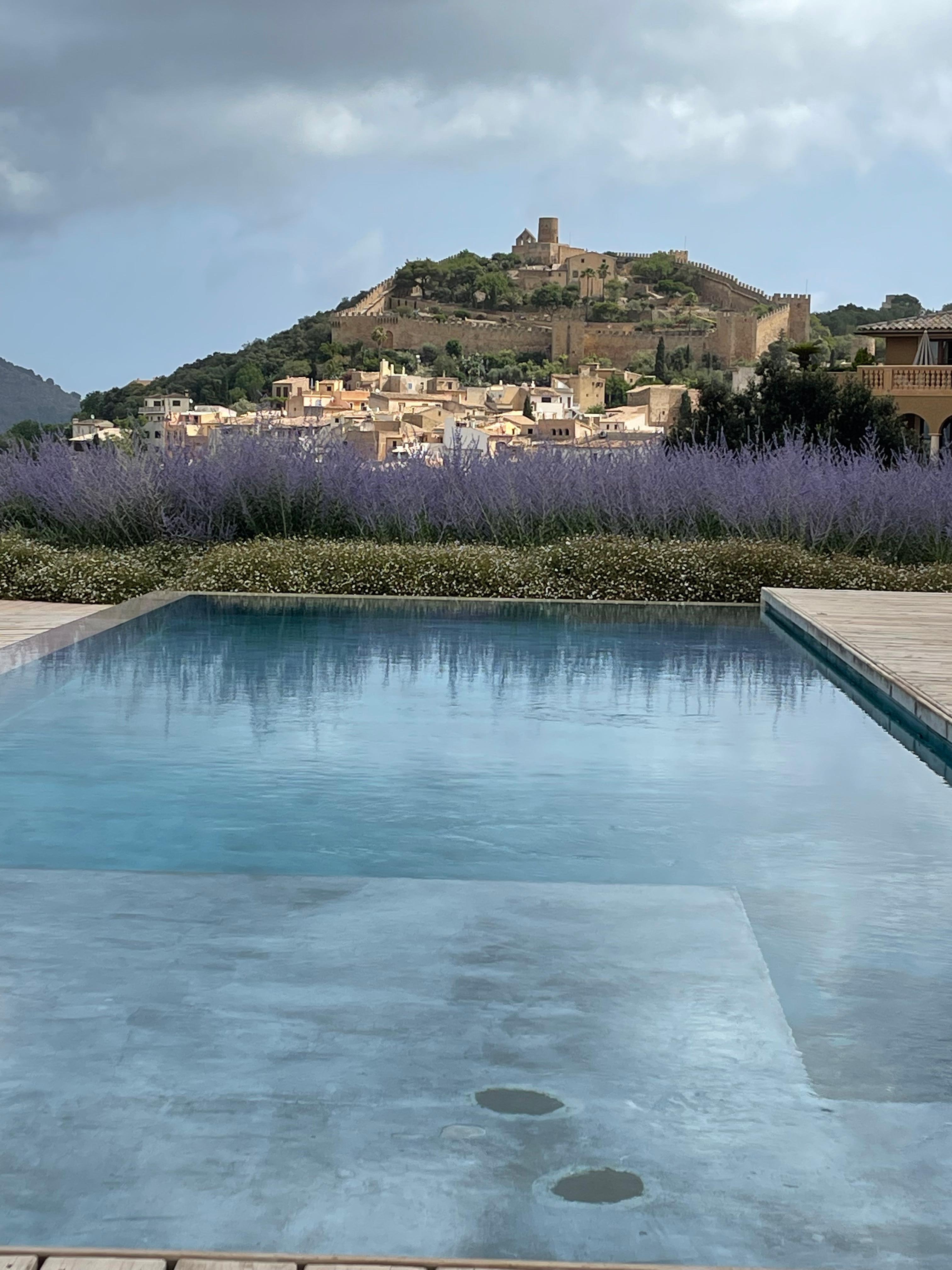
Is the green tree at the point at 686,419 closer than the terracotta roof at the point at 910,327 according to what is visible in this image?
Yes

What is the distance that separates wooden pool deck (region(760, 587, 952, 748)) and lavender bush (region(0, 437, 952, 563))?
39.9 inches

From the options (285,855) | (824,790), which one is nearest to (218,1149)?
(285,855)

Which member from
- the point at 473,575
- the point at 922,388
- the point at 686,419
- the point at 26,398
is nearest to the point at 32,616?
the point at 473,575

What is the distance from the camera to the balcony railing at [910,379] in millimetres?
21844

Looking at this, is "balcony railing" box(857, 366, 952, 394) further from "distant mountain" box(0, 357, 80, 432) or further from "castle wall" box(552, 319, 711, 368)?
"castle wall" box(552, 319, 711, 368)

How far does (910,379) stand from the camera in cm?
2223

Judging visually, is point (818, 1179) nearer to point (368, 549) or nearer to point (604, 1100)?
point (604, 1100)

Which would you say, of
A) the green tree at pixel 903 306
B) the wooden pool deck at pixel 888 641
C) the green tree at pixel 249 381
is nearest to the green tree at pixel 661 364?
the green tree at pixel 903 306

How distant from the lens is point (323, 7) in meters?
11.9

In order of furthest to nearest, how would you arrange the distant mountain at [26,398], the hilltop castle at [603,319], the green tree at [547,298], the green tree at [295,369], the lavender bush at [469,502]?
the green tree at [547,298] < the hilltop castle at [603,319] < the green tree at [295,369] < the distant mountain at [26,398] < the lavender bush at [469,502]

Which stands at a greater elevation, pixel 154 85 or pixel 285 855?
pixel 154 85

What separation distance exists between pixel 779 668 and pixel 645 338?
7491 cm

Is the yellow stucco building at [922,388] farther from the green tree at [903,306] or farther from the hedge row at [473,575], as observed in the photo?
the green tree at [903,306]

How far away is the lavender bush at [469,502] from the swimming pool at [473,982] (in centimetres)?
446
